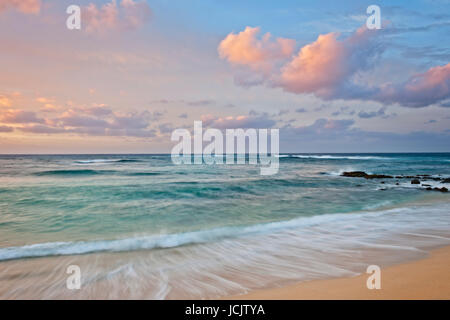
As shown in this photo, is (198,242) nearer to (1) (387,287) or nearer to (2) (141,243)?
(2) (141,243)

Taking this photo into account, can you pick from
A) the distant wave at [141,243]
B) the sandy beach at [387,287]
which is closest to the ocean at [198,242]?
the distant wave at [141,243]

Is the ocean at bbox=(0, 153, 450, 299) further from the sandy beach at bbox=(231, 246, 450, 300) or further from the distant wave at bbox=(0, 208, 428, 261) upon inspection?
the sandy beach at bbox=(231, 246, 450, 300)

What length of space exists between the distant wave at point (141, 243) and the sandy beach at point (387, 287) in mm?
3224

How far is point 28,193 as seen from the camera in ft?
44.2

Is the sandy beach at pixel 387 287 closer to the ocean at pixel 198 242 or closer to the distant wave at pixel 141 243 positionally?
the ocean at pixel 198 242

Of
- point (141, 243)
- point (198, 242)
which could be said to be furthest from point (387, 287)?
point (141, 243)

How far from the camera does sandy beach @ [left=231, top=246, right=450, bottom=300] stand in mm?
3029

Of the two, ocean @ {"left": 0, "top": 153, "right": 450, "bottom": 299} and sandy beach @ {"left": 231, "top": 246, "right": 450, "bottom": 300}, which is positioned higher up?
sandy beach @ {"left": 231, "top": 246, "right": 450, "bottom": 300}

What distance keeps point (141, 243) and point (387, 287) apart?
16.8ft

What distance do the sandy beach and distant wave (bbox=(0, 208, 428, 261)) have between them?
10.6 feet

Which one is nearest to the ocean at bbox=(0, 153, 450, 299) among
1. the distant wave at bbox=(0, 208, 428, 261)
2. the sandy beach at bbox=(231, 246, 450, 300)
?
the distant wave at bbox=(0, 208, 428, 261)

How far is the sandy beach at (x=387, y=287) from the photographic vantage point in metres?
3.03
